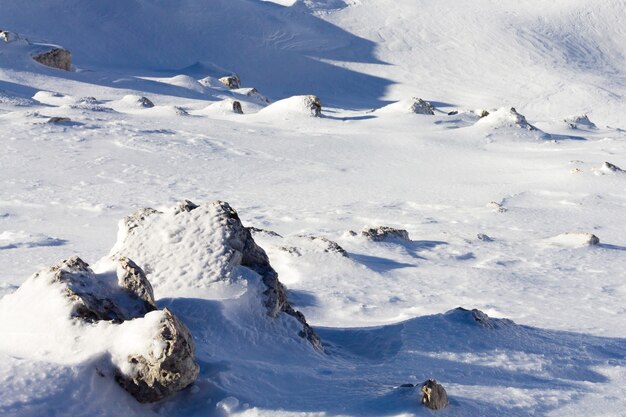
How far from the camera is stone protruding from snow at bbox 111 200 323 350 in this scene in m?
3.28

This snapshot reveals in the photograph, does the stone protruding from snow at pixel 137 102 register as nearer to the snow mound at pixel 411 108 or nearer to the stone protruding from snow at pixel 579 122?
the snow mound at pixel 411 108

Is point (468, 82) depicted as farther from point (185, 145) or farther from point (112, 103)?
point (185, 145)

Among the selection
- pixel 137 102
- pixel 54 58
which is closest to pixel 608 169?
pixel 137 102

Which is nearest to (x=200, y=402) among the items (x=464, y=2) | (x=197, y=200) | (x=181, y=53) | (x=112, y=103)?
(x=197, y=200)

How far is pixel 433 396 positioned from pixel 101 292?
4.09 feet

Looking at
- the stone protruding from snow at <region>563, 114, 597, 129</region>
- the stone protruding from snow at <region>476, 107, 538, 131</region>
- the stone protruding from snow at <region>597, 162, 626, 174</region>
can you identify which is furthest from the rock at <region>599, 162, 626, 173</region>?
the stone protruding from snow at <region>563, 114, 597, 129</region>

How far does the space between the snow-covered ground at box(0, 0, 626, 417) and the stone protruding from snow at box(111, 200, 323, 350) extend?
6 cm

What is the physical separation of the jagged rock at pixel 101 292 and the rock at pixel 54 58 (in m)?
14.3

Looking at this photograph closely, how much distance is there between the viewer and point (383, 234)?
6.18 meters

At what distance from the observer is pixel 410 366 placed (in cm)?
333

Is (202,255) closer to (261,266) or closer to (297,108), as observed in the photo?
(261,266)

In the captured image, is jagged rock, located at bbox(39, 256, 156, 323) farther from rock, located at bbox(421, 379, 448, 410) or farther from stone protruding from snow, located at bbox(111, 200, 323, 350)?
rock, located at bbox(421, 379, 448, 410)

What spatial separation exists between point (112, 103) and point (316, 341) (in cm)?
1124

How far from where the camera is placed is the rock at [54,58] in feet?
53.1
